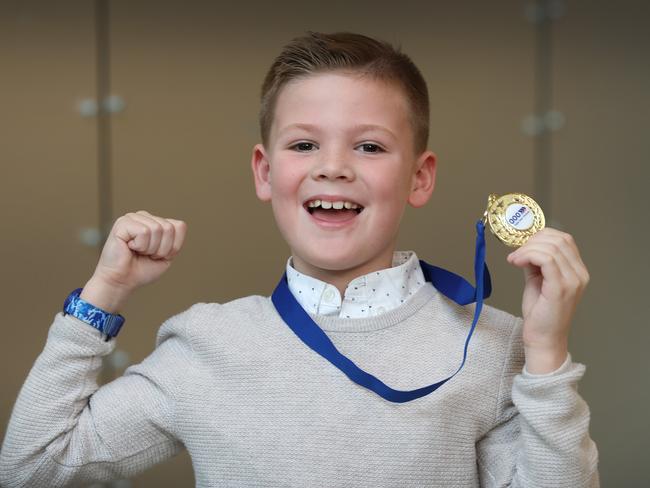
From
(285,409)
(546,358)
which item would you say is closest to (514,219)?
(546,358)

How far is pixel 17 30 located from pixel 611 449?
6.86ft

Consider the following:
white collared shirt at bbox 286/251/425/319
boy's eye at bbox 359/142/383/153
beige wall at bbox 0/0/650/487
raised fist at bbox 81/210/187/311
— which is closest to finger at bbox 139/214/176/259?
raised fist at bbox 81/210/187/311

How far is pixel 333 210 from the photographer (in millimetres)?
1553

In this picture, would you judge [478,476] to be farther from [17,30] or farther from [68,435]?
[17,30]

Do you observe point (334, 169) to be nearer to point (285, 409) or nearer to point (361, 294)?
point (361, 294)

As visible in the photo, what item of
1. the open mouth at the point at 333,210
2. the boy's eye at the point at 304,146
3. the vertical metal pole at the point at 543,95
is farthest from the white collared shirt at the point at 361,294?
the vertical metal pole at the point at 543,95

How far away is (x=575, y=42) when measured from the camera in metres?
2.78

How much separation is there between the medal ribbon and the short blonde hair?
244 millimetres

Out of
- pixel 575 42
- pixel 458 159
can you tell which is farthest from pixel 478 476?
pixel 575 42

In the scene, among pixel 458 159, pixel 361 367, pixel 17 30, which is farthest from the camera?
pixel 458 159

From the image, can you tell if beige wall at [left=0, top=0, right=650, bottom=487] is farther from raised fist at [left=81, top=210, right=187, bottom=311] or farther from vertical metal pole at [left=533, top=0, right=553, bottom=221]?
raised fist at [left=81, top=210, right=187, bottom=311]

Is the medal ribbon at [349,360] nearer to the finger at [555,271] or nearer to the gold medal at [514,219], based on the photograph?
the gold medal at [514,219]

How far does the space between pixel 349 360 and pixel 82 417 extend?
0.44 m

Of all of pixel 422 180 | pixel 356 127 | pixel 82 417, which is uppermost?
pixel 356 127
